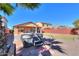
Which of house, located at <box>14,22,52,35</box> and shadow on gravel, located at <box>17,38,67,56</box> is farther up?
house, located at <box>14,22,52,35</box>

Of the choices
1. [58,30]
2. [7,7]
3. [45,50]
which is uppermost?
[7,7]

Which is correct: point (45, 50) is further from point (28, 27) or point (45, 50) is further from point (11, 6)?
point (11, 6)

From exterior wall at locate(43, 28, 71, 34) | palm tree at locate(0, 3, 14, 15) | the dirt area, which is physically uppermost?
palm tree at locate(0, 3, 14, 15)

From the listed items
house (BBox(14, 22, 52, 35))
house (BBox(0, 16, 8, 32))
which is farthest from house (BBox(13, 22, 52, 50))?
house (BBox(0, 16, 8, 32))

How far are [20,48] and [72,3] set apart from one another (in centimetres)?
64

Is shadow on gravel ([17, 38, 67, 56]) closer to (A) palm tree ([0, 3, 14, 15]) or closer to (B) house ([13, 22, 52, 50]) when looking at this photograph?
(B) house ([13, 22, 52, 50])

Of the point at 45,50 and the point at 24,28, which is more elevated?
the point at 24,28

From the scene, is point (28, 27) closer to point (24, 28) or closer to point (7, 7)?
point (24, 28)

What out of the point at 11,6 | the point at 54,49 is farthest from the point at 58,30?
the point at 11,6

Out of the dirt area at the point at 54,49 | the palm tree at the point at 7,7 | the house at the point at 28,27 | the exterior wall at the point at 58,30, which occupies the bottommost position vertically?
the dirt area at the point at 54,49

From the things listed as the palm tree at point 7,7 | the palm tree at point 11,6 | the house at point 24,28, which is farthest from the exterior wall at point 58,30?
the palm tree at point 7,7

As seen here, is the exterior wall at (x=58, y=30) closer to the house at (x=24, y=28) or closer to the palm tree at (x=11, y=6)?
the house at (x=24, y=28)

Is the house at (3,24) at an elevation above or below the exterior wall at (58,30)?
above

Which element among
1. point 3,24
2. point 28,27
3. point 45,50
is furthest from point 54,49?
point 3,24
